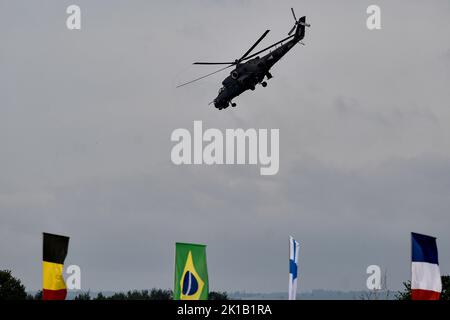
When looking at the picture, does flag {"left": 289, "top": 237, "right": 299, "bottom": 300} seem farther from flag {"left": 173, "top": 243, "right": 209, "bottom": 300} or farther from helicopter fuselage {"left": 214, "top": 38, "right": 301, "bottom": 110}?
helicopter fuselage {"left": 214, "top": 38, "right": 301, "bottom": 110}

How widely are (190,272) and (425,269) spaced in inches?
345

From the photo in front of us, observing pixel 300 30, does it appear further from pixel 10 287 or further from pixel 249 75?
pixel 10 287

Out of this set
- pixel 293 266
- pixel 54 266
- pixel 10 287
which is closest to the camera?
pixel 54 266

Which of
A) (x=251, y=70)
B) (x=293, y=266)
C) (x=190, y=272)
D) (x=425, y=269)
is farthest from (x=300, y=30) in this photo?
(x=425, y=269)

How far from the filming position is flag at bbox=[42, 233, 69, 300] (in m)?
32.0

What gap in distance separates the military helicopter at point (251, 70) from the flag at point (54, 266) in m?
46.6

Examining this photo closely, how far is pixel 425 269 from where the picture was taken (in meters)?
31.4

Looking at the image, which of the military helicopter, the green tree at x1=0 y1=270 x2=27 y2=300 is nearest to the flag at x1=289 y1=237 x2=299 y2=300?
the military helicopter

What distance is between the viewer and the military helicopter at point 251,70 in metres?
78.5

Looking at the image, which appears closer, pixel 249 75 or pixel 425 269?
pixel 425 269

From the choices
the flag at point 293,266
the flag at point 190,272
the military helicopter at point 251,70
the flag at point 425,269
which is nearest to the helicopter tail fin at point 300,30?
the military helicopter at point 251,70

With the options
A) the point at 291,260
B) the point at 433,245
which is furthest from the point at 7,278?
the point at 433,245
